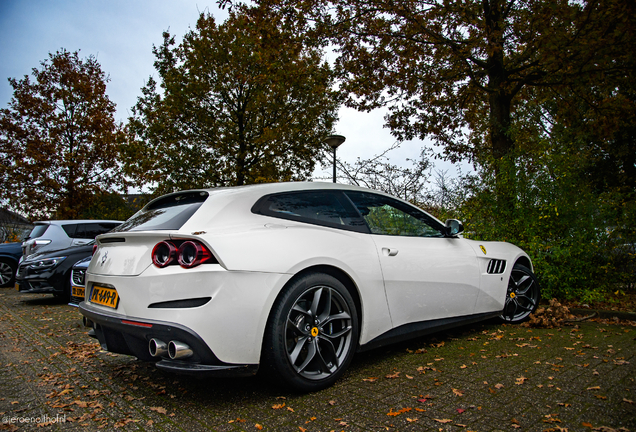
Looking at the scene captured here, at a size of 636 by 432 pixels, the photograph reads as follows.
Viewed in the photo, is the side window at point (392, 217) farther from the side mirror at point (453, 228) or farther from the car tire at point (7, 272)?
the car tire at point (7, 272)

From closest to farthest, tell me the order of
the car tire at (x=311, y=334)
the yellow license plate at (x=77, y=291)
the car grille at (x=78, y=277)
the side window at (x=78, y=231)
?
the car tire at (x=311, y=334) → the yellow license plate at (x=77, y=291) → the car grille at (x=78, y=277) → the side window at (x=78, y=231)

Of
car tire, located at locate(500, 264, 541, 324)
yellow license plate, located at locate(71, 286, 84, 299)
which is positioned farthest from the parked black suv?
car tire, located at locate(500, 264, 541, 324)

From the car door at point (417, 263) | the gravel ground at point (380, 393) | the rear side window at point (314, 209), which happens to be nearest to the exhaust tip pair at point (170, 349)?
the gravel ground at point (380, 393)

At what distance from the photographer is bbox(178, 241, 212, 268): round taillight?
2.49 metres

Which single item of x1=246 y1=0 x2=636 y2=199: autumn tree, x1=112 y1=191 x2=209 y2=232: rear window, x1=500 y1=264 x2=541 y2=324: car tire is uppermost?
x1=246 y1=0 x2=636 y2=199: autumn tree

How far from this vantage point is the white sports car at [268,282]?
246 cm

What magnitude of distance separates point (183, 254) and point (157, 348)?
1.84 feet

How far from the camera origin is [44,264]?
780cm

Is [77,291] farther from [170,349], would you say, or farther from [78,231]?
[78,231]

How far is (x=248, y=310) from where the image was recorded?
8.34 ft

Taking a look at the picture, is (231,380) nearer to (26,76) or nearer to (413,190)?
(413,190)

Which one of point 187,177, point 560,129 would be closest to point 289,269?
point 187,177

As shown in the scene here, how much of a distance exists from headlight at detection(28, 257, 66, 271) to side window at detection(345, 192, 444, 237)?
6868 mm

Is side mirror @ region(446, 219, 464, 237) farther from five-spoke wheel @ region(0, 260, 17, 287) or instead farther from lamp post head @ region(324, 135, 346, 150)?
five-spoke wheel @ region(0, 260, 17, 287)
